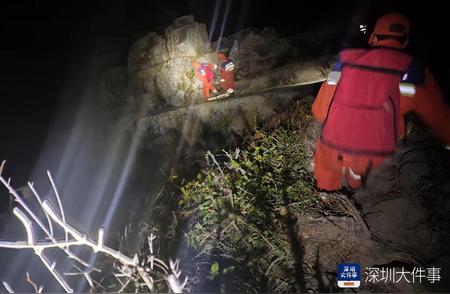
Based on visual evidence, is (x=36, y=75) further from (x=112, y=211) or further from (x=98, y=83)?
(x=112, y=211)

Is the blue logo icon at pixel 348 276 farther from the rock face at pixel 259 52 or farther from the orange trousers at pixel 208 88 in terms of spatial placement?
the rock face at pixel 259 52

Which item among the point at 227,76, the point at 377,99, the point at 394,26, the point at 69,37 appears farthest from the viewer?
the point at 69,37

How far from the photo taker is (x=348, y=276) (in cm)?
343

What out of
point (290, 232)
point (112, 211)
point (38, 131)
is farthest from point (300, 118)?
point (38, 131)

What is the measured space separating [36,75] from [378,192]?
19967 mm

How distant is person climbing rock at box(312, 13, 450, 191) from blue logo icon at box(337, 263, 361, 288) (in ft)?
4.01

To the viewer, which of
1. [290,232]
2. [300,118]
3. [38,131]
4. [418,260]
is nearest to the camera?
[418,260]

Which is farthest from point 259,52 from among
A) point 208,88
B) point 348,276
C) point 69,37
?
point 69,37

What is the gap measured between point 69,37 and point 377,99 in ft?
66.3

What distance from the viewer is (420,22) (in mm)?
8234

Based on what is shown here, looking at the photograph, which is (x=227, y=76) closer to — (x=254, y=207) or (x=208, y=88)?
(x=208, y=88)

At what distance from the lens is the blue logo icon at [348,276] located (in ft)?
11.2

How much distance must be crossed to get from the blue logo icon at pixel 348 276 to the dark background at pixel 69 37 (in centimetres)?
1118

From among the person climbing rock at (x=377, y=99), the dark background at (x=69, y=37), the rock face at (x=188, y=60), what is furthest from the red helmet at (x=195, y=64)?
the person climbing rock at (x=377, y=99)
